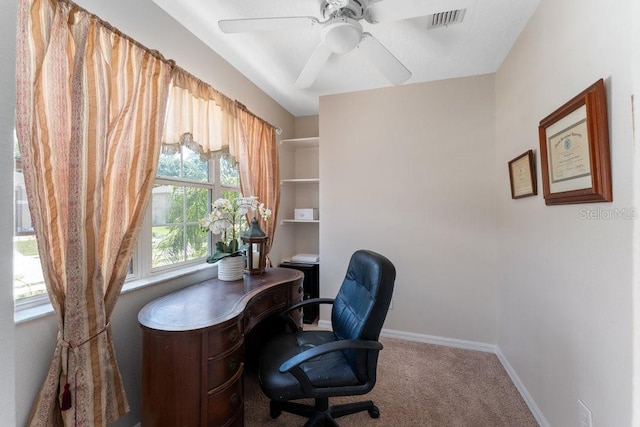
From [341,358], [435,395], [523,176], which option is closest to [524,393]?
[435,395]

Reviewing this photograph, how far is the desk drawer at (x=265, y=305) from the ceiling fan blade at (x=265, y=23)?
153 centimetres

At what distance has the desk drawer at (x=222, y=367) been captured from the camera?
1196 millimetres

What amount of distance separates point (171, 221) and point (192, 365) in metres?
1.00

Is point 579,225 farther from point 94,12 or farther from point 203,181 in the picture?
point 94,12

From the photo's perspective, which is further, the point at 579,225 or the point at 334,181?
the point at 334,181

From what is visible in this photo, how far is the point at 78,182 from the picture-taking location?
1115mm

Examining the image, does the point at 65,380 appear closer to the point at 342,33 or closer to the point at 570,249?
the point at 342,33

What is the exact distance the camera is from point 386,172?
106 inches

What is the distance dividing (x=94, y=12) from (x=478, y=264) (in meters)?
3.16

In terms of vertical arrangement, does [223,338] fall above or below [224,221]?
below

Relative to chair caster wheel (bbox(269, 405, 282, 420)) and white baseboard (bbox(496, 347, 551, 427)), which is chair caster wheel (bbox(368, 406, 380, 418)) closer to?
chair caster wheel (bbox(269, 405, 282, 420))

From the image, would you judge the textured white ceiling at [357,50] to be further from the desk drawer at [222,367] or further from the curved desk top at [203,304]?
the desk drawer at [222,367]

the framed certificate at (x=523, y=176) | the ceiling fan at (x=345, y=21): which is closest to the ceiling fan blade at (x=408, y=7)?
the ceiling fan at (x=345, y=21)

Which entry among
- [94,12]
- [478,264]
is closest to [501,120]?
[478,264]
